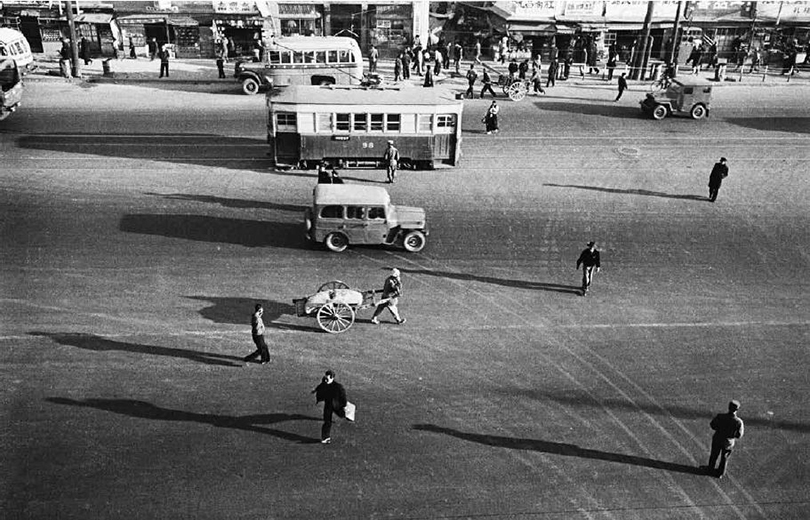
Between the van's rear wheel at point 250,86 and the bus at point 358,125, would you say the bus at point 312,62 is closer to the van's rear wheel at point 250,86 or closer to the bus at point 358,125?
the van's rear wheel at point 250,86

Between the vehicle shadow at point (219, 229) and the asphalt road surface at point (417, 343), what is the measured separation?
0.09m

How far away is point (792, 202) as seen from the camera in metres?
24.0

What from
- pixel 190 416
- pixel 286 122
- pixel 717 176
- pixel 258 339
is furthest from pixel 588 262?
pixel 286 122

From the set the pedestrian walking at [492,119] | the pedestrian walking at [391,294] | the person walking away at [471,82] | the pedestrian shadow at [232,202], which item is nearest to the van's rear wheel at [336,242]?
the pedestrian shadow at [232,202]

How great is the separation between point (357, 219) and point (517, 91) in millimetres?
20720

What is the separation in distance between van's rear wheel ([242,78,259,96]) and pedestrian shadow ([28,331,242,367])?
2357cm

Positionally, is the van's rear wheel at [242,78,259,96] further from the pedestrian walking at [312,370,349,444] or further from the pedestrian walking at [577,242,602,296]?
the pedestrian walking at [312,370,349,444]

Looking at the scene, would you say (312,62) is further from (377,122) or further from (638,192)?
(638,192)

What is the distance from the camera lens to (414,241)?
64.5 feet

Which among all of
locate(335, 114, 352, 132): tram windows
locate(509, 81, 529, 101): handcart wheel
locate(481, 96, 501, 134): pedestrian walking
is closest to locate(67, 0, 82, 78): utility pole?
locate(335, 114, 352, 132): tram windows

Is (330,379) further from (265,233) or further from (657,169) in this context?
(657,169)

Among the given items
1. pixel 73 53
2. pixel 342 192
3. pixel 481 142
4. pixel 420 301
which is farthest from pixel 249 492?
pixel 73 53

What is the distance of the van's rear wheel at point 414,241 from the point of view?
19.5 metres

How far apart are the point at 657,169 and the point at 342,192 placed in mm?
14306
